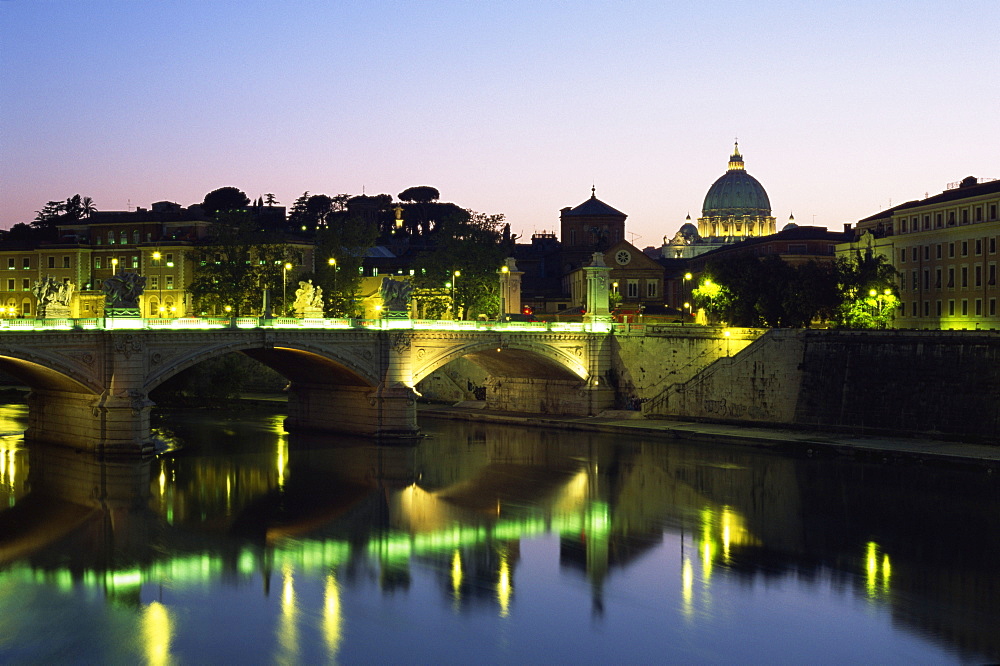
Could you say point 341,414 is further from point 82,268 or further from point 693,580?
point 82,268

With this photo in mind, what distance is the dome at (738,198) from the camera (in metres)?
172

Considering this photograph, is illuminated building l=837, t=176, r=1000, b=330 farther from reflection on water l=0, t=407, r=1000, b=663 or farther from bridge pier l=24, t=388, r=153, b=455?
bridge pier l=24, t=388, r=153, b=455

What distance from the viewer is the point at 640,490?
52.5 metres

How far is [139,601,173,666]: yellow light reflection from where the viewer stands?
30.0m

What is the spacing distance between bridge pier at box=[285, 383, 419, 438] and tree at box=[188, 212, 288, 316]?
59.9ft

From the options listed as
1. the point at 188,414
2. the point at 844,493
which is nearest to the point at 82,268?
the point at 188,414

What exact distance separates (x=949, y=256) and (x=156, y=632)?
74073 mm

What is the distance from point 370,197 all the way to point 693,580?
163559 millimetres

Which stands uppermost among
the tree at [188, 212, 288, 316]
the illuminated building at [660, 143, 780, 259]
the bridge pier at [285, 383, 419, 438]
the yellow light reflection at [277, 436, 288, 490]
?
the illuminated building at [660, 143, 780, 259]

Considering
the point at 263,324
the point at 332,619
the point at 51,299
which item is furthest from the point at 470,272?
the point at 332,619

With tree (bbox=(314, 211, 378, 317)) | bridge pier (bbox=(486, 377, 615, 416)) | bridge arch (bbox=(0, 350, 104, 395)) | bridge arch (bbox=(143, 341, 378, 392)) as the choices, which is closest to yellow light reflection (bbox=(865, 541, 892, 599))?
bridge arch (bbox=(143, 341, 378, 392))

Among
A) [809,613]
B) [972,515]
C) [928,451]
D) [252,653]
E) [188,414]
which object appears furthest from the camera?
[188,414]

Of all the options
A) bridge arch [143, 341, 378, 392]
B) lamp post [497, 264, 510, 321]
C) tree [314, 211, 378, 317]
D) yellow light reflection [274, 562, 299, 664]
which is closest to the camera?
yellow light reflection [274, 562, 299, 664]

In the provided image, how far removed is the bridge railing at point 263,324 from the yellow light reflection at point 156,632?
21.8 metres
